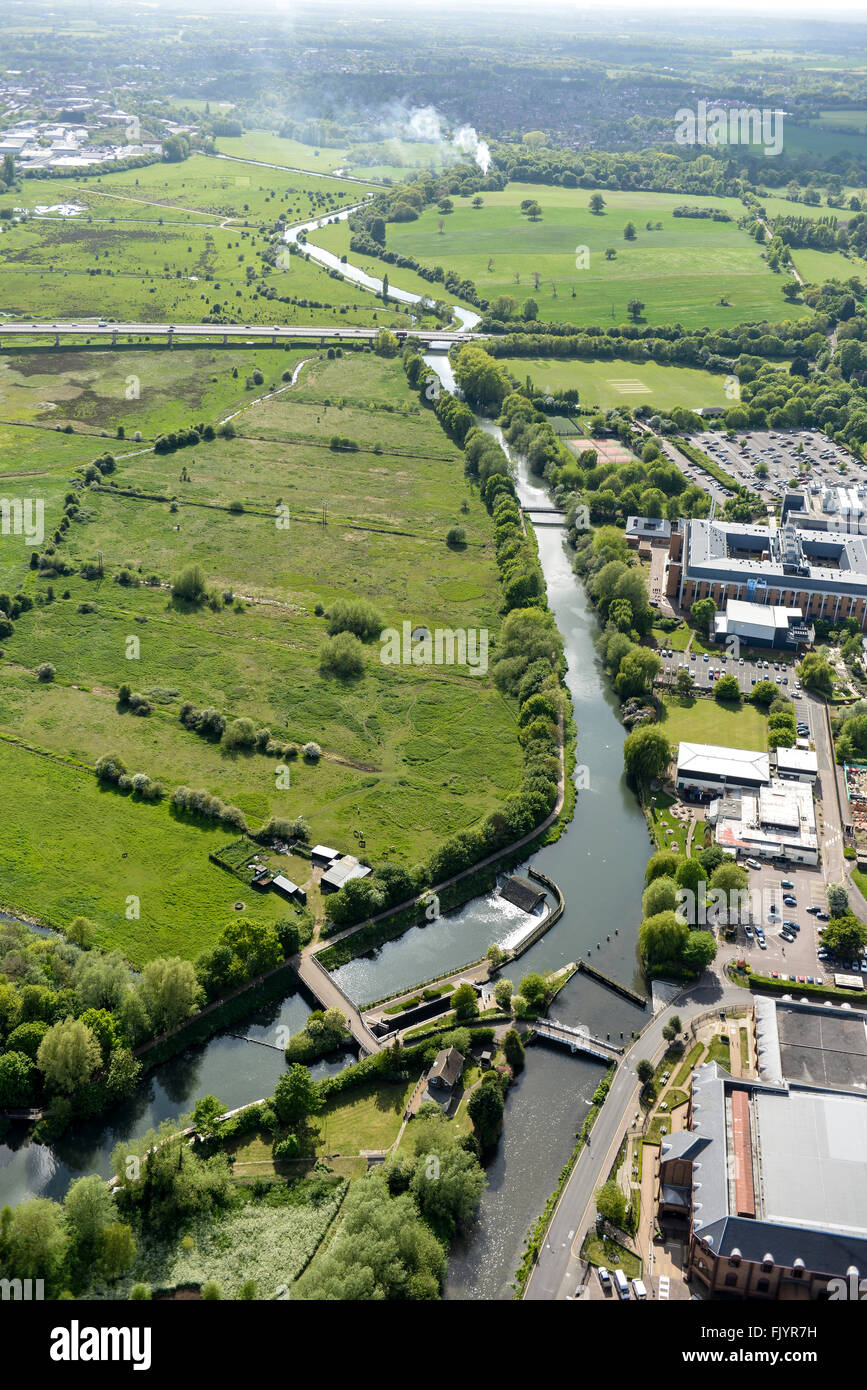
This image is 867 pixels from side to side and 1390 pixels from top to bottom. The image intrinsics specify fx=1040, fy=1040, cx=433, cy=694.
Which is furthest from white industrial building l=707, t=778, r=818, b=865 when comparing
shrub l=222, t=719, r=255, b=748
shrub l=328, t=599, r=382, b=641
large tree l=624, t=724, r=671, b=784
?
shrub l=328, t=599, r=382, b=641

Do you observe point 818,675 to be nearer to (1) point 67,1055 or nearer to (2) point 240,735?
(2) point 240,735

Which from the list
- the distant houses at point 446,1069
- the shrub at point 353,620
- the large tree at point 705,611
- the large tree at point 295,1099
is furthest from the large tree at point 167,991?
the large tree at point 705,611

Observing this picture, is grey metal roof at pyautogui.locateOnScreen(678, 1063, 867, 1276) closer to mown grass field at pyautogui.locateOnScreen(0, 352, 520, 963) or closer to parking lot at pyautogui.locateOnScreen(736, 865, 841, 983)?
parking lot at pyautogui.locateOnScreen(736, 865, 841, 983)

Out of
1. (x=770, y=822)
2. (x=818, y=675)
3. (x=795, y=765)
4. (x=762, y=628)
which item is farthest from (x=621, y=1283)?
(x=762, y=628)

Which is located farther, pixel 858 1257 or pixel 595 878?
pixel 595 878

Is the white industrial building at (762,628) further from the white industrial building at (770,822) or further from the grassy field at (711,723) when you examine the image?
the white industrial building at (770,822)

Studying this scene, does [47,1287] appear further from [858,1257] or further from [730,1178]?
[858,1257]

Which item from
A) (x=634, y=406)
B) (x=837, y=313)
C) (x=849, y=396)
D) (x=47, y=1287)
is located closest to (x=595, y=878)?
(x=47, y=1287)
